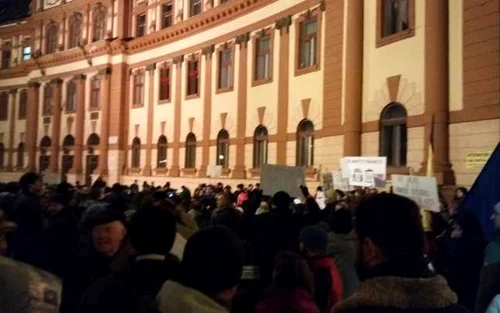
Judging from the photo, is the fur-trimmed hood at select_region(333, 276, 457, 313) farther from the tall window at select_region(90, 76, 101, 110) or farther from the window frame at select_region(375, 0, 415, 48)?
the tall window at select_region(90, 76, 101, 110)

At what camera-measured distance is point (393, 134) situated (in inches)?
720

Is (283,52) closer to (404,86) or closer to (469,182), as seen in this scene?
(404,86)

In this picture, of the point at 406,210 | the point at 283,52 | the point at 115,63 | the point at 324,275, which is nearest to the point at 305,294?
the point at 324,275

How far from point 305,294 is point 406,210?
1.78 m

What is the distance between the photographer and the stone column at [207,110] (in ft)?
94.2

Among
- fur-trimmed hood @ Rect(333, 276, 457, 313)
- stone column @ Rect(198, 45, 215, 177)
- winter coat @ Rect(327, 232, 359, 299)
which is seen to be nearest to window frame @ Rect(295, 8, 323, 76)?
stone column @ Rect(198, 45, 215, 177)

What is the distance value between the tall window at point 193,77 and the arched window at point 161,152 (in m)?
3.24

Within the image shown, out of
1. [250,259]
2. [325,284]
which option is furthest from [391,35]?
[325,284]

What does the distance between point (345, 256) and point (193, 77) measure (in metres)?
25.6

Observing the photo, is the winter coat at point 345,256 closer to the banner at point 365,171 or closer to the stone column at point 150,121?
the banner at point 365,171

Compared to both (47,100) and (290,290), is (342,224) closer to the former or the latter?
(290,290)

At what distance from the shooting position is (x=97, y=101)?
124 ft

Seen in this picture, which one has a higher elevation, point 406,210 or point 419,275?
point 406,210

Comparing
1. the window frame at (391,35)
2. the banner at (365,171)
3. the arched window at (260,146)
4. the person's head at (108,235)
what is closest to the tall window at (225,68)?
the arched window at (260,146)
